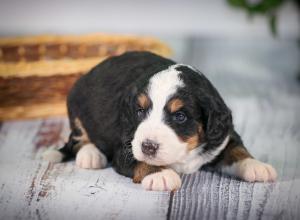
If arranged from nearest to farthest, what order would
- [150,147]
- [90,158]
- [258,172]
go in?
[150,147]
[258,172]
[90,158]

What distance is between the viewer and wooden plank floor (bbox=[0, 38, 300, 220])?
11.0ft

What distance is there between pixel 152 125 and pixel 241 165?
0.66 meters

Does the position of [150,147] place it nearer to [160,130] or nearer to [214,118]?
[160,130]

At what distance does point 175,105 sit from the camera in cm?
349

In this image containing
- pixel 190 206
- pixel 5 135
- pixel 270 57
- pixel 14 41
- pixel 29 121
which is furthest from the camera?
pixel 270 57

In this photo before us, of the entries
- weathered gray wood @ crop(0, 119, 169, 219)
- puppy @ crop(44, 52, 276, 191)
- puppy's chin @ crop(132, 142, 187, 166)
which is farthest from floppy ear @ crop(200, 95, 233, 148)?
weathered gray wood @ crop(0, 119, 169, 219)

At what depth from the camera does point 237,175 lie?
385 centimetres

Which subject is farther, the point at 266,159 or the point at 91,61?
the point at 91,61

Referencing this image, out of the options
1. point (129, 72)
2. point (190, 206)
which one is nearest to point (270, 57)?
point (129, 72)

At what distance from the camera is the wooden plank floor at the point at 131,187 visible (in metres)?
3.36

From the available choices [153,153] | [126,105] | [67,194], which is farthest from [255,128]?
[67,194]

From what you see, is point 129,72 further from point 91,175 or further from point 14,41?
point 14,41

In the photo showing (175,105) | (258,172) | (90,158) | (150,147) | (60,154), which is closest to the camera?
(150,147)

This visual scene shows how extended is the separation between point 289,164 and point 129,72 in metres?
1.17
